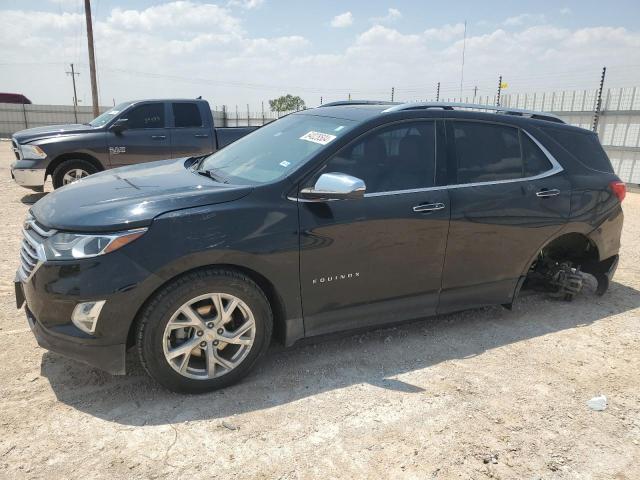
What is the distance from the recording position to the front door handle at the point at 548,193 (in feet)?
13.2

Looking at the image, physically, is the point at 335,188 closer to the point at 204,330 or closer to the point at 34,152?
the point at 204,330

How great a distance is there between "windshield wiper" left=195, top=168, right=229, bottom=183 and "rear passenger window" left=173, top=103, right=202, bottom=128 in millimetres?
6212

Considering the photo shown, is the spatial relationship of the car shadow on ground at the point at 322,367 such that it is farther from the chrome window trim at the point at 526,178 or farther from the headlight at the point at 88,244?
the chrome window trim at the point at 526,178

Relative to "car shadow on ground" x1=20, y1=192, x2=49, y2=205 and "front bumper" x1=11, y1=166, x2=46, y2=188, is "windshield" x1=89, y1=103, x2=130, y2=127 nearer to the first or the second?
"front bumper" x1=11, y1=166, x2=46, y2=188

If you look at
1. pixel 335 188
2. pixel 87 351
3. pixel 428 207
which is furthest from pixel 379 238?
pixel 87 351

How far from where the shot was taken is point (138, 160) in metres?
9.00

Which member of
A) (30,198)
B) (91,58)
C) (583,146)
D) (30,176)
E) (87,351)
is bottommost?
(30,198)

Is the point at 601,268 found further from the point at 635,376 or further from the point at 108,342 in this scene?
the point at 108,342

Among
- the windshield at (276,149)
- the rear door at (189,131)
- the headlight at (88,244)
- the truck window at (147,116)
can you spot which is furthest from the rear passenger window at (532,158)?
the truck window at (147,116)

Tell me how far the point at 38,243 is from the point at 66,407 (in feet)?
3.15

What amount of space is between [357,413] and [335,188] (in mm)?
1334

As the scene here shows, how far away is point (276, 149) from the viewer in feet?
11.9

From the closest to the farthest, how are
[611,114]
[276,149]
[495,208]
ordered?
[276,149] < [495,208] < [611,114]

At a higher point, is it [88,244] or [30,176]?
[88,244]
